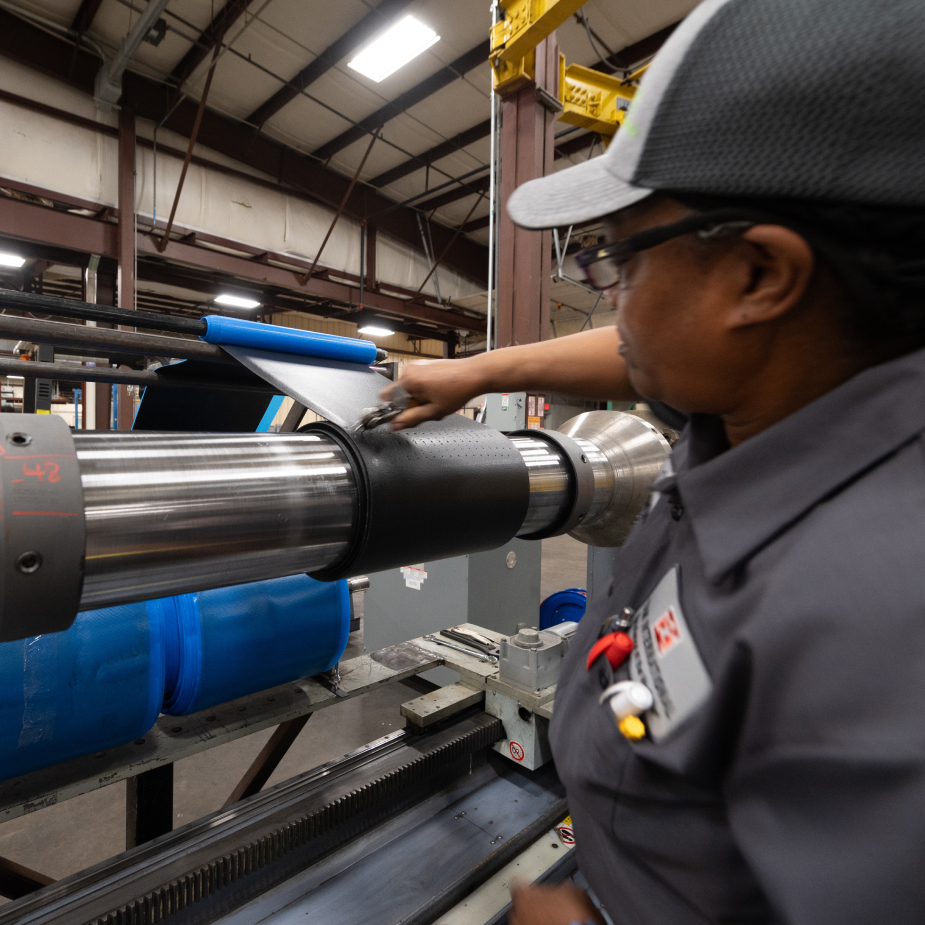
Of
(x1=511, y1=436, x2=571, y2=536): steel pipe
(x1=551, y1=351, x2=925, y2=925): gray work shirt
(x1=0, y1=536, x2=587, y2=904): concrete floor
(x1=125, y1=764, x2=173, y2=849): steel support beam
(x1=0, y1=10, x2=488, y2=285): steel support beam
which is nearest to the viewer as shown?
(x1=551, y1=351, x2=925, y2=925): gray work shirt

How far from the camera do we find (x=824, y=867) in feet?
0.81

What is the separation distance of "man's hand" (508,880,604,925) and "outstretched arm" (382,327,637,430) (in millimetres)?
462

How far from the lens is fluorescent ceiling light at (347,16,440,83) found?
325 cm

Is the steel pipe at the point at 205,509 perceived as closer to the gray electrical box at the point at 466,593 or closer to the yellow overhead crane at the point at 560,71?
the gray electrical box at the point at 466,593

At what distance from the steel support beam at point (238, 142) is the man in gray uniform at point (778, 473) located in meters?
4.59

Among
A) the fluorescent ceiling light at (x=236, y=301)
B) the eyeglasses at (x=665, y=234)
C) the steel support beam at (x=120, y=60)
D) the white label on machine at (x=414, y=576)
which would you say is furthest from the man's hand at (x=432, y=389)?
the fluorescent ceiling light at (x=236, y=301)

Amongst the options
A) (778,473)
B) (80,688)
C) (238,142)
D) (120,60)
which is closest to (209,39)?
(120,60)

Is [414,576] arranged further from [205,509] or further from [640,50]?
[640,50]

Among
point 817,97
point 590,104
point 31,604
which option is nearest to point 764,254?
point 817,97

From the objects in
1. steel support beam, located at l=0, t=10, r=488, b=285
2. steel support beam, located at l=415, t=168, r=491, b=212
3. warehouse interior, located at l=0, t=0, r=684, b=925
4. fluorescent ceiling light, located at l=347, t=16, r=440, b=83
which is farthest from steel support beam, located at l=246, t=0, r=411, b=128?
steel support beam, located at l=415, t=168, r=491, b=212

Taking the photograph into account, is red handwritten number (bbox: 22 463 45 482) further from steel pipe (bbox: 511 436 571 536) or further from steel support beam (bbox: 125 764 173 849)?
steel support beam (bbox: 125 764 173 849)

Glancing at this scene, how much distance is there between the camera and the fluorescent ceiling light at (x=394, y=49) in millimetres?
3250

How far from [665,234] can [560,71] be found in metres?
2.42

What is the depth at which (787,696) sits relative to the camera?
0.87 ft
